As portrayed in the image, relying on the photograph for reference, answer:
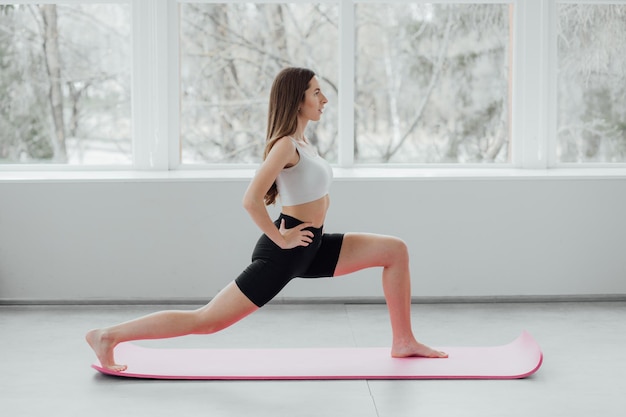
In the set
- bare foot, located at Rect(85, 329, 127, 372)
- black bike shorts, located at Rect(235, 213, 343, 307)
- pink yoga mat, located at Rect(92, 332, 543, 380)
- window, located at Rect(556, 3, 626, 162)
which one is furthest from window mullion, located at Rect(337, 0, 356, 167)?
bare foot, located at Rect(85, 329, 127, 372)

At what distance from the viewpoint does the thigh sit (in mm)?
3734

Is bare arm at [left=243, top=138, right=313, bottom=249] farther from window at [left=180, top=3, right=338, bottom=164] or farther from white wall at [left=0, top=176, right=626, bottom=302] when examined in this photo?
window at [left=180, top=3, right=338, bottom=164]

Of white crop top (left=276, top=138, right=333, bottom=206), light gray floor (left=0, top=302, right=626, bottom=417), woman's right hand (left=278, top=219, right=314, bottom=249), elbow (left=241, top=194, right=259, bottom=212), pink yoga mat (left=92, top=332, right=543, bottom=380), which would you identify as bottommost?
light gray floor (left=0, top=302, right=626, bottom=417)

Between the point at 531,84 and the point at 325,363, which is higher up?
the point at 531,84

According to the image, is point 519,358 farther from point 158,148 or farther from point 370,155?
point 158,148

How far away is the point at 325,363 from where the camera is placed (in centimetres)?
381

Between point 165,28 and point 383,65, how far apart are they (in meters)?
1.35

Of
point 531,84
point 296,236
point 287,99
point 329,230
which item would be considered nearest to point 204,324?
point 296,236

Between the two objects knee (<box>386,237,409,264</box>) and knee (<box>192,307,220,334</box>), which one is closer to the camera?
knee (<box>192,307,220,334</box>)

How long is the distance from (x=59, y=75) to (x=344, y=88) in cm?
174

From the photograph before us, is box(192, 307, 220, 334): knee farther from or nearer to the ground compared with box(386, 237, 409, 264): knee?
nearer to the ground

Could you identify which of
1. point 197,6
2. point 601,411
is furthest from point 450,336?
point 197,6

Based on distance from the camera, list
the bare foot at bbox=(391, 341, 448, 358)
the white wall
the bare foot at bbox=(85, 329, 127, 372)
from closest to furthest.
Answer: the bare foot at bbox=(85, 329, 127, 372) < the bare foot at bbox=(391, 341, 448, 358) < the white wall

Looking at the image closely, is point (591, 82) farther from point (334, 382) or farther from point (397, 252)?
point (334, 382)
